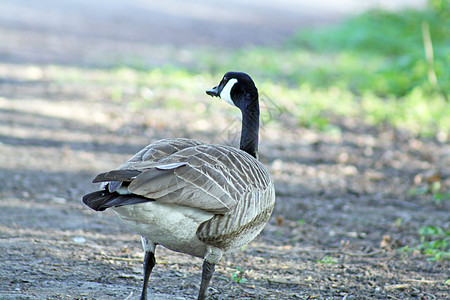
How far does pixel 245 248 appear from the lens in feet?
17.8

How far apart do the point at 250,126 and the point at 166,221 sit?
1453 mm

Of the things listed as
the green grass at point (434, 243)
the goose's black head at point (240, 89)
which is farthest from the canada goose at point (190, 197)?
the green grass at point (434, 243)

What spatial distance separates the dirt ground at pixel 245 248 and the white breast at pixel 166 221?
0.75 m

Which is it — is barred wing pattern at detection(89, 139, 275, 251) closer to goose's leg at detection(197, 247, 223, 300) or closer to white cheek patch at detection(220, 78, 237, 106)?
goose's leg at detection(197, 247, 223, 300)

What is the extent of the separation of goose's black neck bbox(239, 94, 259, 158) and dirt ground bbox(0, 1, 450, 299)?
1010mm

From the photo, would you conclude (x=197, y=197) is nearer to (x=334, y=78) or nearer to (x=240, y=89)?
(x=240, y=89)

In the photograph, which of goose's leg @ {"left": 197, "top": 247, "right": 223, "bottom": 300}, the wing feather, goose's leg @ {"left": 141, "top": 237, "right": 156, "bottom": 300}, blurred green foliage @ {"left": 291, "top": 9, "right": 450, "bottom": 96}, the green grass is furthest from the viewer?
blurred green foliage @ {"left": 291, "top": 9, "right": 450, "bottom": 96}

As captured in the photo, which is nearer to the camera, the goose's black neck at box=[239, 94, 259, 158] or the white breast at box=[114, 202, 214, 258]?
the white breast at box=[114, 202, 214, 258]

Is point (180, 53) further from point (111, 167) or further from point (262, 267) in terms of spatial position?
point (262, 267)

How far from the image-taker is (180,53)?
53.3 ft

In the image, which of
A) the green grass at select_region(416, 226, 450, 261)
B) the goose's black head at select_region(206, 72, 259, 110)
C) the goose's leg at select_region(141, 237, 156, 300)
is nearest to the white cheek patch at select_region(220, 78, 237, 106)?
the goose's black head at select_region(206, 72, 259, 110)

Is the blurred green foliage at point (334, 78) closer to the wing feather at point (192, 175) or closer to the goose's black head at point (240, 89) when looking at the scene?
the goose's black head at point (240, 89)

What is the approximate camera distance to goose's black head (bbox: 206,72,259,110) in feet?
15.1

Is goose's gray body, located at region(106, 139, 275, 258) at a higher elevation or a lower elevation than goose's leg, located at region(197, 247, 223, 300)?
higher
